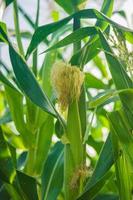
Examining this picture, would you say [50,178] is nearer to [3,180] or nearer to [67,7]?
[3,180]

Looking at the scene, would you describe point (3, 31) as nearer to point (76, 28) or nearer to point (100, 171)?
point (76, 28)

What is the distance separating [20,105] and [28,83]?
0.48ft

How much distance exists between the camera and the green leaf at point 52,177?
25.5 inches

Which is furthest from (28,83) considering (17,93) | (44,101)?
(17,93)

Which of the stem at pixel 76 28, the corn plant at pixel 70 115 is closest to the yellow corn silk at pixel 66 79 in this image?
the corn plant at pixel 70 115

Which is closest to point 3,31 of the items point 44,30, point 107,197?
point 44,30

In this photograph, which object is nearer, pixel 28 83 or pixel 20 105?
pixel 28 83

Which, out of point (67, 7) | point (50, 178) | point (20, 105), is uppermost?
point (67, 7)

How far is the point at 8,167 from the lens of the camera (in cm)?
64

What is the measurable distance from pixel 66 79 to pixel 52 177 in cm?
19

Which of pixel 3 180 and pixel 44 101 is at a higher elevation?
pixel 44 101

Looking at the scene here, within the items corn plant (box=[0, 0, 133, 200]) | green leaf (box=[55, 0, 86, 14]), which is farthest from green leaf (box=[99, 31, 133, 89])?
green leaf (box=[55, 0, 86, 14])

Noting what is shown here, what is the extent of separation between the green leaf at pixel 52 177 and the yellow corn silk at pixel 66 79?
160 millimetres

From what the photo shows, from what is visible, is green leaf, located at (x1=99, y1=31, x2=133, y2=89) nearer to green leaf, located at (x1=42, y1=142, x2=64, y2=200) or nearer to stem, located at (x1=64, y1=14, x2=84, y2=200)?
stem, located at (x1=64, y1=14, x2=84, y2=200)
